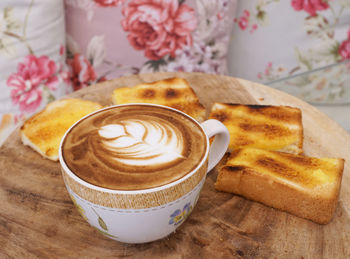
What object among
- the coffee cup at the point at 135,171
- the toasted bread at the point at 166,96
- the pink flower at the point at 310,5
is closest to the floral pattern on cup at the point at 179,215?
the coffee cup at the point at 135,171

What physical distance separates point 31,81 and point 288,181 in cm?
116

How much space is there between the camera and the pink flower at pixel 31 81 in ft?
4.59

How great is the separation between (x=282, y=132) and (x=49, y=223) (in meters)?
0.67

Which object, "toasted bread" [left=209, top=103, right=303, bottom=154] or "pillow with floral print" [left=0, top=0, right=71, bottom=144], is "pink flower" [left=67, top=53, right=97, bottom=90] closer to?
"pillow with floral print" [left=0, top=0, right=71, bottom=144]

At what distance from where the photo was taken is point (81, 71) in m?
1.63

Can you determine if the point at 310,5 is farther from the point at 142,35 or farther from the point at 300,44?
the point at 142,35

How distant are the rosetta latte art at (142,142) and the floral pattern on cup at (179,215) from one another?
98mm

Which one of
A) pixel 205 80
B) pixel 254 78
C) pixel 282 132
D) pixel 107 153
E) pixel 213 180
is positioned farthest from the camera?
pixel 254 78

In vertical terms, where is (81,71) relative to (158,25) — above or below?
below

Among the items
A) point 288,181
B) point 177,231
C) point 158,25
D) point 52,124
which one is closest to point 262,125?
point 288,181

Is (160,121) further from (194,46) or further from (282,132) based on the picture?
(194,46)

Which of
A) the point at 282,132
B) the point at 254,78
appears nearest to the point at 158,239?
the point at 282,132

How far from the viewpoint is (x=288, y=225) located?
2.47 feet

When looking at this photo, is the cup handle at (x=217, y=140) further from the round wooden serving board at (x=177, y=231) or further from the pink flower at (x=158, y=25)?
the pink flower at (x=158, y=25)
